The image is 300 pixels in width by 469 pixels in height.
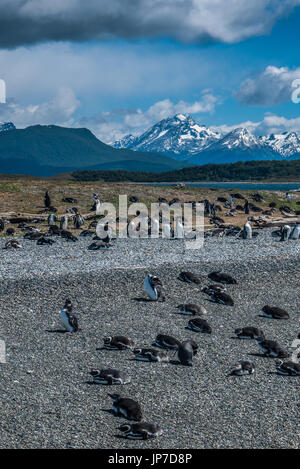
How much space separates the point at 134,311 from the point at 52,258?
236 inches

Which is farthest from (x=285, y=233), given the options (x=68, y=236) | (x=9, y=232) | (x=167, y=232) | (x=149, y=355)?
(x=149, y=355)

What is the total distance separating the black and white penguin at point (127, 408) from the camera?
8668 millimetres

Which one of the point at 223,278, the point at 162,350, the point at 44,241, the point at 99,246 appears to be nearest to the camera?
the point at 162,350

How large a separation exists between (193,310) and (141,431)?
23.6 feet

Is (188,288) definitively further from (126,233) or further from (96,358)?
(126,233)

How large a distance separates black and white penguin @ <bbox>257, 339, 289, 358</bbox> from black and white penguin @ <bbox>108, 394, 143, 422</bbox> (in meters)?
4.45

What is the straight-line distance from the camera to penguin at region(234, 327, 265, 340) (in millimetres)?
13188

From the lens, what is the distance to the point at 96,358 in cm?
1165

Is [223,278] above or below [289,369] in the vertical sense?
above

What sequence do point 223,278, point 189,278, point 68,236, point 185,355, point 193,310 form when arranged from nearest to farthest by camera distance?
point 185,355
point 193,310
point 189,278
point 223,278
point 68,236

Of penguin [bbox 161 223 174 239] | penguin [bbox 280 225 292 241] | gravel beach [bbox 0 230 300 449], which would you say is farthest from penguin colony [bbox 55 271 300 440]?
penguin [bbox 280 225 292 241]

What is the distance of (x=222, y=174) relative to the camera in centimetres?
17838

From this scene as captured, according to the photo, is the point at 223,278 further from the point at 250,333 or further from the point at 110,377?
the point at 110,377
